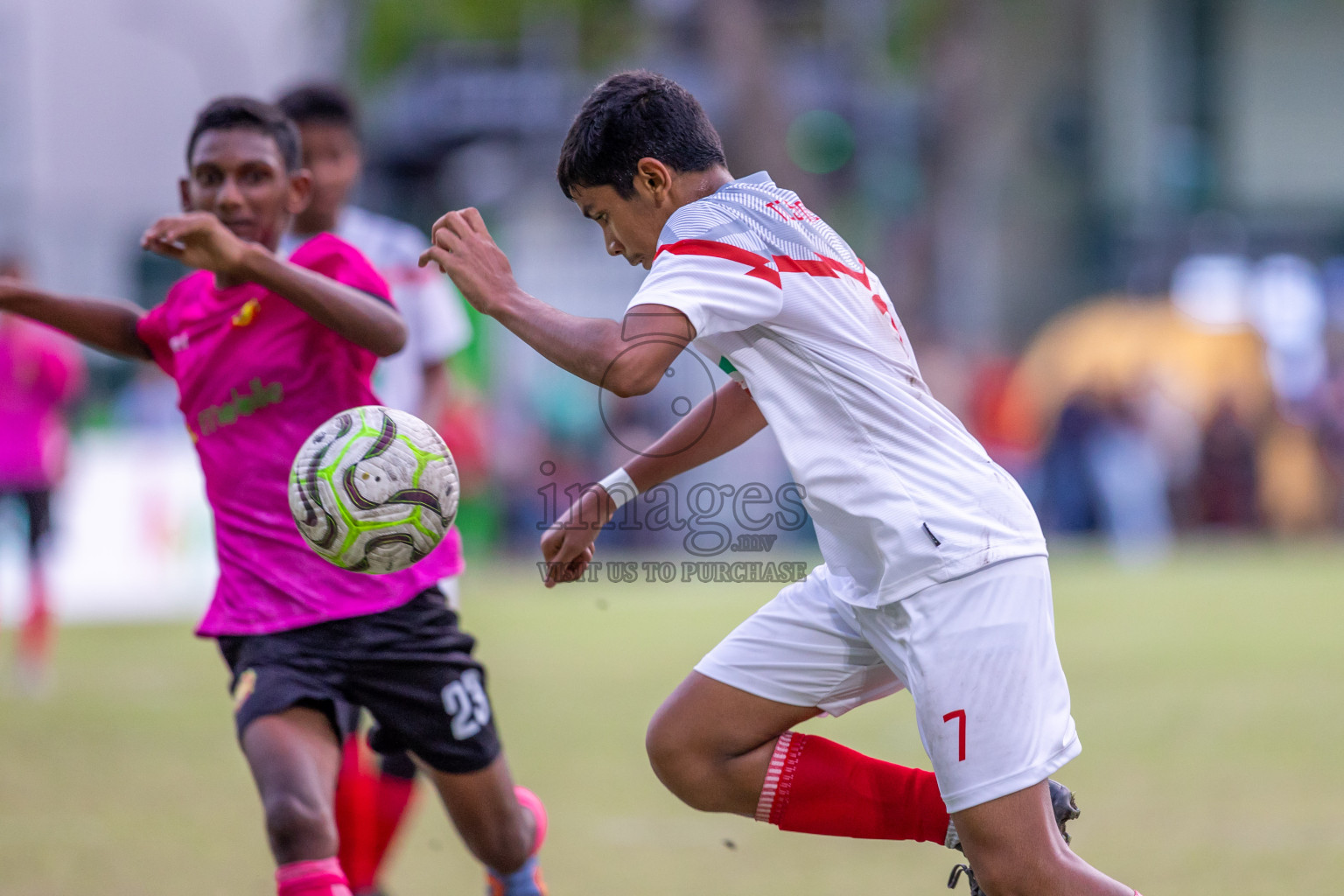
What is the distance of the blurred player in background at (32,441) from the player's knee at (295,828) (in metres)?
7.26

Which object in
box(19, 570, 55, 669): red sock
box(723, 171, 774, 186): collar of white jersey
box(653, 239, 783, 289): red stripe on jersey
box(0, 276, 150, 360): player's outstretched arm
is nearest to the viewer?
box(653, 239, 783, 289): red stripe on jersey

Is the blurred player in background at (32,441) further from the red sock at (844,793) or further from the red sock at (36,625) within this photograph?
the red sock at (844,793)

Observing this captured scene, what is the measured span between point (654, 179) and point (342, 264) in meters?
1.11

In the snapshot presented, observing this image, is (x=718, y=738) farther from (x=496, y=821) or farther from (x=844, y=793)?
(x=496, y=821)

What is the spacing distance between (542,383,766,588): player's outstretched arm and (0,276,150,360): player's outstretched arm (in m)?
1.36

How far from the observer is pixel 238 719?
3863mm

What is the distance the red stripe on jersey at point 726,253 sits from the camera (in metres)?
3.25

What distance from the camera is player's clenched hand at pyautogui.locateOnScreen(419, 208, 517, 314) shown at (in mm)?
3305

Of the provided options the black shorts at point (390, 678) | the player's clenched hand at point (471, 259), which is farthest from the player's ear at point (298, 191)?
the black shorts at point (390, 678)

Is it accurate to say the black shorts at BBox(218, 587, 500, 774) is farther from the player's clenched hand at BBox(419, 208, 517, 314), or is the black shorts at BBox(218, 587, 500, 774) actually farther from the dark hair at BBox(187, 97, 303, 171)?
the dark hair at BBox(187, 97, 303, 171)

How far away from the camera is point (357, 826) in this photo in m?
5.06

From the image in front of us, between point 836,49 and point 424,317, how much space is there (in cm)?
2812

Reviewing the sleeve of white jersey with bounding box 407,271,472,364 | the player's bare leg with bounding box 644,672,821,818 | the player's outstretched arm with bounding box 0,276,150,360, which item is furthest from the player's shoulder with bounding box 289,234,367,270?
the sleeve of white jersey with bounding box 407,271,472,364
